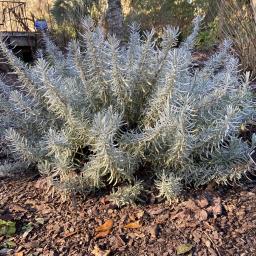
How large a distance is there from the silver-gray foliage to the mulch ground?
0.36ft

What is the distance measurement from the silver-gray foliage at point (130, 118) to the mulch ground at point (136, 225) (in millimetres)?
108

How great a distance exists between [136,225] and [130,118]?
0.63 m

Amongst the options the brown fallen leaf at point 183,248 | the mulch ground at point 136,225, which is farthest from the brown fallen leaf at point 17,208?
the brown fallen leaf at point 183,248

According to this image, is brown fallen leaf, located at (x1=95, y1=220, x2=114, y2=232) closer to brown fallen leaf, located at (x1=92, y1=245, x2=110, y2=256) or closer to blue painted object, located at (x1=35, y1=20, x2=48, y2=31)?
brown fallen leaf, located at (x1=92, y1=245, x2=110, y2=256)

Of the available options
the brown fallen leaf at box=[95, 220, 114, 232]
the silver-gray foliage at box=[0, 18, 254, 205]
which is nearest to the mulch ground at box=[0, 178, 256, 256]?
the brown fallen leaf at box=[95, 220, 114, 232]

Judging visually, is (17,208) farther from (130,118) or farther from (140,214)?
(130,118)

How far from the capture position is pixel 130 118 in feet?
7.39

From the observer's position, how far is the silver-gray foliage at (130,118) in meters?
1.91

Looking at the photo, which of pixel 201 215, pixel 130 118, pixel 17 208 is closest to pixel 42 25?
pixel 130 118

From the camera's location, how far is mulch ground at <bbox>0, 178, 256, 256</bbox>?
1.81m

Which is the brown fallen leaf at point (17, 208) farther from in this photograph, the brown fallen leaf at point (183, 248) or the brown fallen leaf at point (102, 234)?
A: the brown fallen leaf at point (183, 248)

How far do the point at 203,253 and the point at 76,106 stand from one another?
1022 mm

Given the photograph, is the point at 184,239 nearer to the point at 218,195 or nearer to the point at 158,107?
the point at 218,195

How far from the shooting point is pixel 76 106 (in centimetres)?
215
